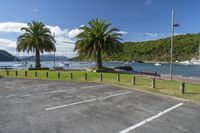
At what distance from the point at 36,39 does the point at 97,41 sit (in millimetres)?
13507

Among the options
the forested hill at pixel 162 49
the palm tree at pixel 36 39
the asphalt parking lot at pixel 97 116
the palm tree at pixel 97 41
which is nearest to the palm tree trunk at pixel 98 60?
the palm tree at pixel 97 41

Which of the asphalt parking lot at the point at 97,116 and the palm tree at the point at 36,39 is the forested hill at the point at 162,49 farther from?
the asphalt parking lot at the point at 97,116

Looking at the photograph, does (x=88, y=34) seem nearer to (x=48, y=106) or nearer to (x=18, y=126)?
(x=48, y=106)

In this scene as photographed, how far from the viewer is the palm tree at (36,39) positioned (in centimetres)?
4034

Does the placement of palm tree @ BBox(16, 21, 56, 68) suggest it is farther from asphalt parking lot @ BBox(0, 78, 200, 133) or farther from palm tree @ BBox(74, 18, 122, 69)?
asphalt parking lot @ BBox(0, 78, 200, 133)

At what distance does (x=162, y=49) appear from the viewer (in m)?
160

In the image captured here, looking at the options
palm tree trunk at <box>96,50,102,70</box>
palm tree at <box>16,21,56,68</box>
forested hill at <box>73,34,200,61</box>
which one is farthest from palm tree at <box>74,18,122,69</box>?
forested hill at <box>73,34,200,61</box>

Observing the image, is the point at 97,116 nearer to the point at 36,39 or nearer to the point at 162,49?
the point at 36,39

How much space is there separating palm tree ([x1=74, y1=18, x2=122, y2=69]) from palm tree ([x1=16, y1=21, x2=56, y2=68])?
9.18m

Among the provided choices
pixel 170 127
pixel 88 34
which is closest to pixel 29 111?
pixel 170 127

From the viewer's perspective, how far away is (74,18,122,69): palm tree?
34031 mm

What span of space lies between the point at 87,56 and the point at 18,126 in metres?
29.4

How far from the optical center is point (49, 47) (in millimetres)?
42438

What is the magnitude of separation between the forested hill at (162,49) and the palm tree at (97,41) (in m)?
104
